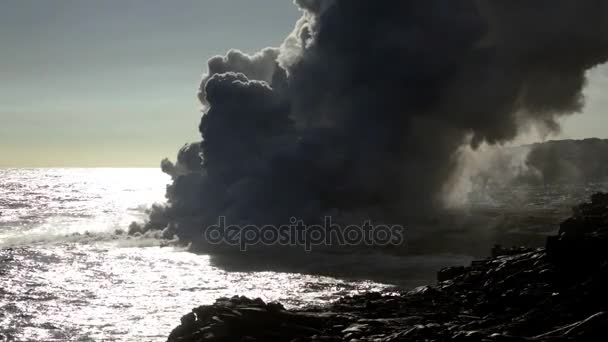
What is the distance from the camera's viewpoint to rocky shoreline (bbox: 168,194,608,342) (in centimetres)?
3938

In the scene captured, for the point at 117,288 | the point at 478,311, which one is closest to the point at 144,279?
the point at 117,288

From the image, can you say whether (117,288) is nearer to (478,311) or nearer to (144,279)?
(144,279)

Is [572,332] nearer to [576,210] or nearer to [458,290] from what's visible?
[458,290]

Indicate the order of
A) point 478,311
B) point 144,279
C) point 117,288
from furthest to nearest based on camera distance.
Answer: point 144,279, point 117,288, point 478,311

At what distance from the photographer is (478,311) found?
48.8 metres

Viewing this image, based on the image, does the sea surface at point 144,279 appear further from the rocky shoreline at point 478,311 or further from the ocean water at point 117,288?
the rocky shoreline at point 478,311

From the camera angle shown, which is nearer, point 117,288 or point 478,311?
point 478,311

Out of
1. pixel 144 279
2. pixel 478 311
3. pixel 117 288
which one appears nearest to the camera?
pixel 478 311

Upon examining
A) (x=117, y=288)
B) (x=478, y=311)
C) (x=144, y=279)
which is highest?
(x=144, y=279)

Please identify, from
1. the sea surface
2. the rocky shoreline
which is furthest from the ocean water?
the rocky shoreline

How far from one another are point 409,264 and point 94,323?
5032 cm

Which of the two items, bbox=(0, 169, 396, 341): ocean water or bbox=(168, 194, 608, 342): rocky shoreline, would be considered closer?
bbox=(168, 194, 608, 342): rocky shoreline

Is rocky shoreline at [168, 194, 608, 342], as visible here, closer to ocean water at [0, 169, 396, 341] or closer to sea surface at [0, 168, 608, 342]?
sea surface at [0, 168, 608, 342]

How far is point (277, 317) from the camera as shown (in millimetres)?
48438
